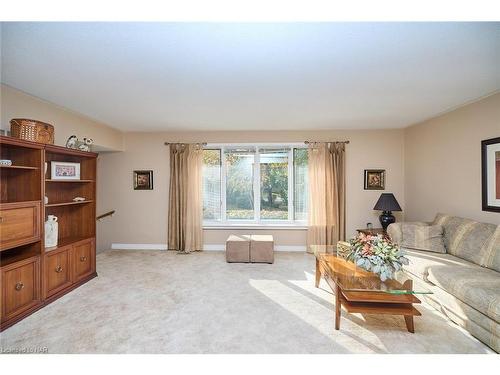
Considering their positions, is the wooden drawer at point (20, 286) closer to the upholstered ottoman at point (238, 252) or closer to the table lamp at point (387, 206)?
the upholstered ottoman at point (238, 252)

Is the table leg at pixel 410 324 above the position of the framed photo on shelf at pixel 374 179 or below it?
below

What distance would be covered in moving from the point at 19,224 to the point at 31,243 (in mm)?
319

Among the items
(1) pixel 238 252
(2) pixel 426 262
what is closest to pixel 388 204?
(2) pixel 426 262

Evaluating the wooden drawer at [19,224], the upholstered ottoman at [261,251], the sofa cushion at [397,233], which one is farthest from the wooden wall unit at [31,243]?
the sofa cushion at [397,233]

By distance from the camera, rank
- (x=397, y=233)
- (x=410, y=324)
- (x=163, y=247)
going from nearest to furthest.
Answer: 1. (x=410, y=324)
2. (x=397, y=233)
3. (x=163, y=247)

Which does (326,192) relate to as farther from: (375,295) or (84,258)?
(84,258)

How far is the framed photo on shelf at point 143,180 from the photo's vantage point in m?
4.77

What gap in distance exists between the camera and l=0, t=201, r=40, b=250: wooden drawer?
6.94ft

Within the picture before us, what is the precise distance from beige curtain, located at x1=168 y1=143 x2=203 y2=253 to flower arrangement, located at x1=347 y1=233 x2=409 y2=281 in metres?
3.16

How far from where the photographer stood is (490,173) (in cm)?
282

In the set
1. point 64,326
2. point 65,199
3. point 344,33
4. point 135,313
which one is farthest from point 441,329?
point 65,199

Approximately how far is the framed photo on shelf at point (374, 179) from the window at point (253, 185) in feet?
4.34

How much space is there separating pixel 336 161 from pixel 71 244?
4495 millimetres

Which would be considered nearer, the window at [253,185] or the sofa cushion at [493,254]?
the sofa cushion at [493,254]
